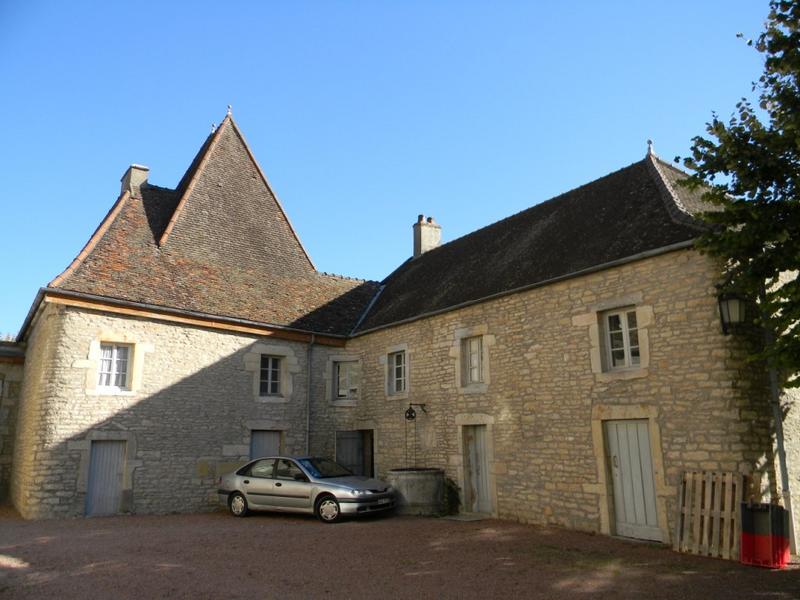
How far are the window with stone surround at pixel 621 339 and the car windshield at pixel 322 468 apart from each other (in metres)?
5.03

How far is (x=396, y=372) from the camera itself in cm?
1310

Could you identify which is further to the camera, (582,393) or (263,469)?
(263,469)

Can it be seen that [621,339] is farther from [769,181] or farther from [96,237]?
[96,237]

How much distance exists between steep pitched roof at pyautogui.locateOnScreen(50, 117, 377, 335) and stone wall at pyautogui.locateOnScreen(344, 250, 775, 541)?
12.0ft

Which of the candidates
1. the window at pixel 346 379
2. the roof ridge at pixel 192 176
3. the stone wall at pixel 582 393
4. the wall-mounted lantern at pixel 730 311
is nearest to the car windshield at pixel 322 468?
the stone wall at pixel 582 393

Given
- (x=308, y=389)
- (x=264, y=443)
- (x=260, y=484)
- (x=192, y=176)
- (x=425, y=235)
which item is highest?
(x=192, y=176)

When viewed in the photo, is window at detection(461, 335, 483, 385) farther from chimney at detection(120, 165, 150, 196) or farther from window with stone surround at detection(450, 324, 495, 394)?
chimney at detection(120, 165, 150, 196)

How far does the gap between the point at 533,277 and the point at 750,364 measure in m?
3.57

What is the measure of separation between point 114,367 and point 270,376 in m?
3.24

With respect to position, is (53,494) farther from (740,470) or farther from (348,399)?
(740,470)

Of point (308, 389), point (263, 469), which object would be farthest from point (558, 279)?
point (308, 389)

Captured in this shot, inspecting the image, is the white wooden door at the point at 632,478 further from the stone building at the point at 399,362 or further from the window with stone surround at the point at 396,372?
the window with stone surround at the point at 396,372

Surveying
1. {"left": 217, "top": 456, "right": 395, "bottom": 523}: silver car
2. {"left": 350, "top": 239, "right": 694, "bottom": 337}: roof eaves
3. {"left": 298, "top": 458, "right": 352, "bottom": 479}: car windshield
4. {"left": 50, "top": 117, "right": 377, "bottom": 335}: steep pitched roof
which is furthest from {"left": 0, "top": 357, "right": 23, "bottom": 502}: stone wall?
{"left": 350, "top": 239, "right": 694, "bottom": 337}: roof eaves

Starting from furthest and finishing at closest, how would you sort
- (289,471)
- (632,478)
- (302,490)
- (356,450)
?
(356,450)
(289,471)
(302,490)
(632,478)
